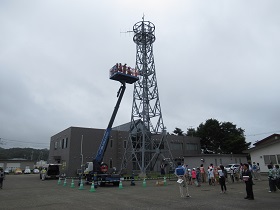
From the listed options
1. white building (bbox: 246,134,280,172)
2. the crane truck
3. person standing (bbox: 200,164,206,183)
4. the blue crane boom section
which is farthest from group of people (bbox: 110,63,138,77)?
white building (bbox: 246,134,280,172)

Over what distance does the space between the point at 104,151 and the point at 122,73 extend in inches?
342

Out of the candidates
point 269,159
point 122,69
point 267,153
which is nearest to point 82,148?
point 122,69

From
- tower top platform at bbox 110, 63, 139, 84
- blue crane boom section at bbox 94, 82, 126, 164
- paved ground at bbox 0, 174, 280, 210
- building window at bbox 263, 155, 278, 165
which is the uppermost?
tower top platform at bbox 110, 63, 139, 84

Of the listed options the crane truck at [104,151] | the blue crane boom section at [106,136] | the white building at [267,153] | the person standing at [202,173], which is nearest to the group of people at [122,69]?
the crane truck at [104,151]

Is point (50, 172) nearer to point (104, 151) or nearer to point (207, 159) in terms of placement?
point (104, 151)

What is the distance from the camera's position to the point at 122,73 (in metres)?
26.0

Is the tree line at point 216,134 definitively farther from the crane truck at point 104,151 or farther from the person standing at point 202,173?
the crane truck at point 104,151

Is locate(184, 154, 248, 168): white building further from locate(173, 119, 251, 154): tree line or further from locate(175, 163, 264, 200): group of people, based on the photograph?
locate(173, 119, 251, 154): tree line

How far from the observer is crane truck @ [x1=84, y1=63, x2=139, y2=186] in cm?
2150

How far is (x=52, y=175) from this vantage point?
3466cm

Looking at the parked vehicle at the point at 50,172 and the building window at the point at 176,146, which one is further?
the building window at the point at 176,146

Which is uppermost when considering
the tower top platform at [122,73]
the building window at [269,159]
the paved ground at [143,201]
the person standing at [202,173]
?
the tower top platform at [122,73]

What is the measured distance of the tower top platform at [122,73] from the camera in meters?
26.1

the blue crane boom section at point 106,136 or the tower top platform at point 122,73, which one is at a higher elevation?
the tower top platform at point 122,73
